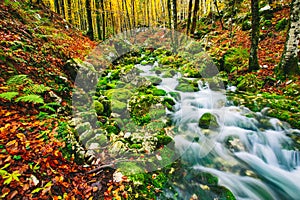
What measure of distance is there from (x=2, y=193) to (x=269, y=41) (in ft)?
39.4

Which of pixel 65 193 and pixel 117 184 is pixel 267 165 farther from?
pixel 65 193

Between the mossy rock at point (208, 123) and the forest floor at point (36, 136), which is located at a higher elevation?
the forest floor at point (36, 136)

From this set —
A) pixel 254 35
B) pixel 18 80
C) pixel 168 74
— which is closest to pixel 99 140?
pixel 18 80

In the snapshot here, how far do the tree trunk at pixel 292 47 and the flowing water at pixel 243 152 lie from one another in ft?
7.28

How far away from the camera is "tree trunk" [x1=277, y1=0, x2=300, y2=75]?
6225mm

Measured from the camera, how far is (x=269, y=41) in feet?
31.5

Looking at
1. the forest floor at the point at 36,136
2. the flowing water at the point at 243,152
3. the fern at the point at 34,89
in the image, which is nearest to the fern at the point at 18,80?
the forest floor at the point at 36,136

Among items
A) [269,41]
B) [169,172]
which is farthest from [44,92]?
[269,41]

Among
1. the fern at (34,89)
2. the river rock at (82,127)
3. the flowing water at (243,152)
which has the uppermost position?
the fern at (34,89)

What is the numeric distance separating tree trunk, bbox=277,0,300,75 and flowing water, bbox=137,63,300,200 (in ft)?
7.28

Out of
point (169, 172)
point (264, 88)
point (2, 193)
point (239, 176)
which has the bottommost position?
point (239, 176)

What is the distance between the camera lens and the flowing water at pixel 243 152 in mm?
4164

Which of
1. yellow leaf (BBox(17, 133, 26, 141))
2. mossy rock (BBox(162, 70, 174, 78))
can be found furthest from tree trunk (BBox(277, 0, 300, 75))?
yellow leaf (BBox(17, 133, 26, 141))

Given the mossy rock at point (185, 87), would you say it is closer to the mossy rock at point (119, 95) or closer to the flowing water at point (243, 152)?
the flowing water at point (243, 152)
